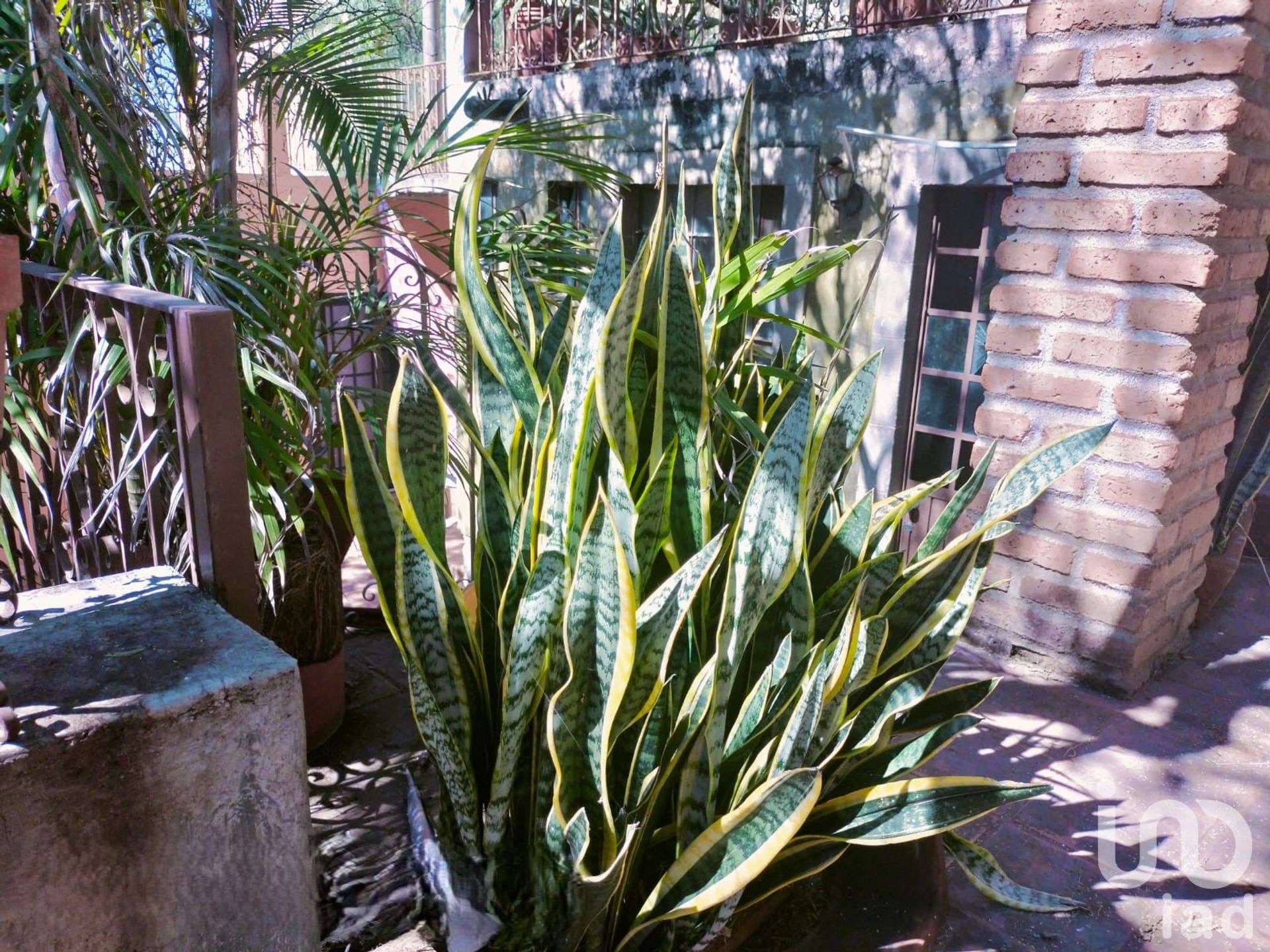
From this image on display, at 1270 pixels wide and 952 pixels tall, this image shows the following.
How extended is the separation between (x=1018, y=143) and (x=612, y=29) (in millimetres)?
3447

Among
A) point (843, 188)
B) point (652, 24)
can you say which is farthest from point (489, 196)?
point (843, 188)

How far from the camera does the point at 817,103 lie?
416 cm

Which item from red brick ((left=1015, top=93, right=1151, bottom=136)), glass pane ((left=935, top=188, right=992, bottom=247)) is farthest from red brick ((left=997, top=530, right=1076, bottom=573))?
glass pane ((left=935, top=188, right=992, bottom=247))

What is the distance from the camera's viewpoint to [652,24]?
4.80 m

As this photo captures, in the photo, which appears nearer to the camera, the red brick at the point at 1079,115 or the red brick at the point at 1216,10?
the red brick at the point at 1216,10

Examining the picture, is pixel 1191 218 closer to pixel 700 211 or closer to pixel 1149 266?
pixel 1149 266

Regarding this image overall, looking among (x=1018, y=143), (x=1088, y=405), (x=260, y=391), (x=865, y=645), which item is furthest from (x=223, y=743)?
(x=1018, y=143)

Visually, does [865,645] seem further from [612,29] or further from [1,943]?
[612,29]

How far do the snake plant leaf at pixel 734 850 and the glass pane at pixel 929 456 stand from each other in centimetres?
328

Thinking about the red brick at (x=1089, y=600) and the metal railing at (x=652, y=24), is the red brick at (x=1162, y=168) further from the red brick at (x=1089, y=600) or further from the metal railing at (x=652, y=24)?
the metal railing at (x=652, y=24)

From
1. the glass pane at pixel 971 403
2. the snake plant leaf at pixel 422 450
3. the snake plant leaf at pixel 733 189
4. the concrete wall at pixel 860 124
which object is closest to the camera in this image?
the snake plant leaf at pixel 422 450

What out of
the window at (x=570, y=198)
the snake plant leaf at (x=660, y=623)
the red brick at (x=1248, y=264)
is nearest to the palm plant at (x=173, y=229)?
the snake plant leaf at (x=660, y=623)

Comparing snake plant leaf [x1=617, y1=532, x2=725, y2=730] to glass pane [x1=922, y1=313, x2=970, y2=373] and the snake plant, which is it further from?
glass pane [x1=922, y1=313, x2=970, y2=373]

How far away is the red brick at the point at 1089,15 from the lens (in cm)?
192
